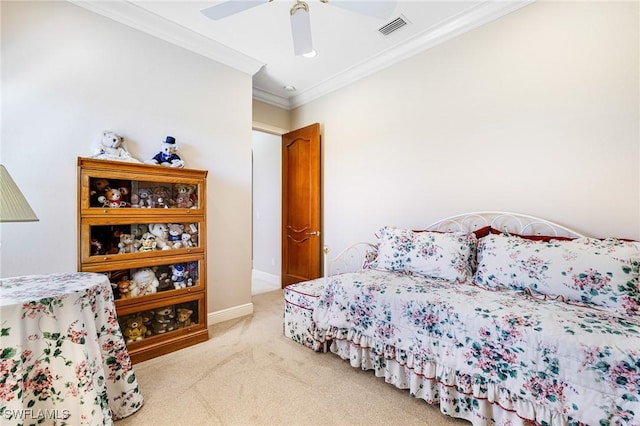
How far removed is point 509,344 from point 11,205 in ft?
7.79

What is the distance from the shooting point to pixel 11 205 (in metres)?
1.27

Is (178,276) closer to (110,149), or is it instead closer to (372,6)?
(110,149)

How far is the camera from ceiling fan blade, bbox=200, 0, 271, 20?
1684 mm

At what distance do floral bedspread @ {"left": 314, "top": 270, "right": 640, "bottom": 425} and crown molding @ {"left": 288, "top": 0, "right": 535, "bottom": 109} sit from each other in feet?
7.20

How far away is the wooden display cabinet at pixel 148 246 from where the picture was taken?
2.05 meters

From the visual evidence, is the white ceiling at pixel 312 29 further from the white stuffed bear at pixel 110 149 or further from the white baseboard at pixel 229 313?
the white baseboard at pixel 229 313

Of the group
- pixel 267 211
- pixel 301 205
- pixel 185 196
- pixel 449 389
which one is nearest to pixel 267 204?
pixel 267 211

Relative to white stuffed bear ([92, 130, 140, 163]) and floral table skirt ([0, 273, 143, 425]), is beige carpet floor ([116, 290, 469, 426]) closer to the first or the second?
floral table skirt ([0, 273, 143, 425])

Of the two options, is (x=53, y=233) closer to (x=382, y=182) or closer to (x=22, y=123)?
(x=22, y=123)

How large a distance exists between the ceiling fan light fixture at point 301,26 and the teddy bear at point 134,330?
2.40 metres

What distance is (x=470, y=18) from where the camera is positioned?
2426 mm

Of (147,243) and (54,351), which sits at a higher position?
(147,243)

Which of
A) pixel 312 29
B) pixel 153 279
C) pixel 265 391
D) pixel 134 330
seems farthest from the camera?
pixel 312 29

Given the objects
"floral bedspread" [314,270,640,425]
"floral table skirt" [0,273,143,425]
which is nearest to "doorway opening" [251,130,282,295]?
"floral bedspread" [314,270,640,425]
